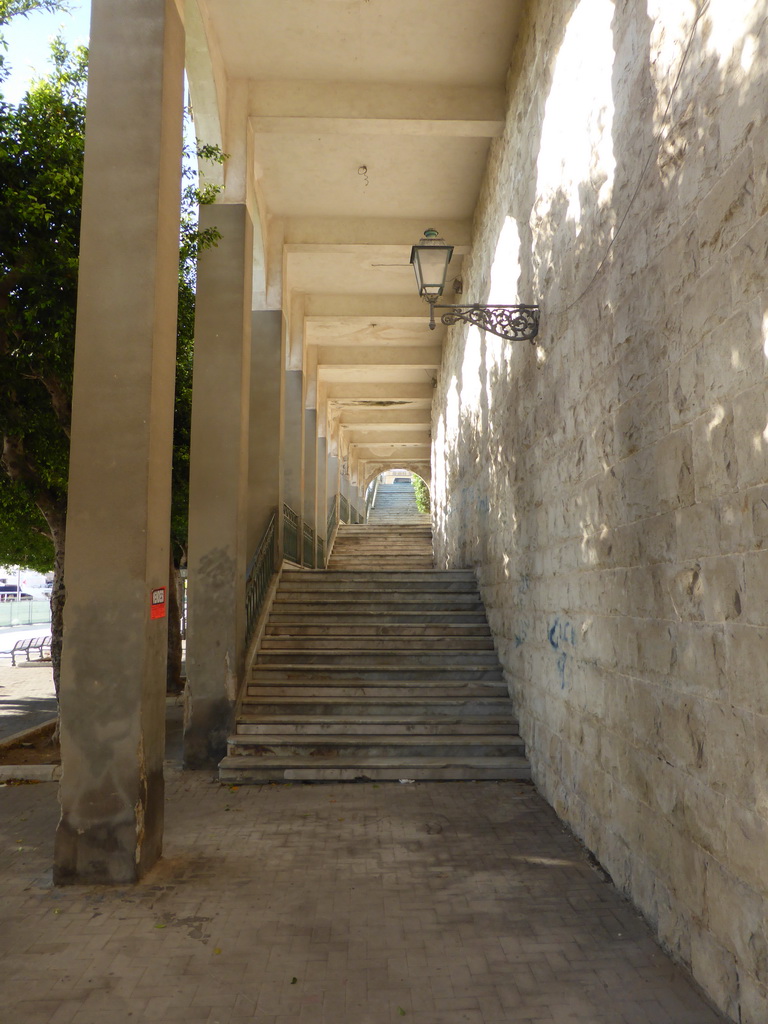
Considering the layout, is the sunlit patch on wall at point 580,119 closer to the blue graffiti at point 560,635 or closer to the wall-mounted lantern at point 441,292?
the wall-mounted lantern at point 441,292

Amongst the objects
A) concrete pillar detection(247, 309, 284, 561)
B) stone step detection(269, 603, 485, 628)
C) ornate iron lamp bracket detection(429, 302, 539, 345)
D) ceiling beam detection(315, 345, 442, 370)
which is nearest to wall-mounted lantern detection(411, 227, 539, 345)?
ornate iron lamp bracket detection(429, 302, 539, 345)

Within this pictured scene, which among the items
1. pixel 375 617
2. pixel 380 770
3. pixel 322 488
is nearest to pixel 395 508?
pixel 322 488

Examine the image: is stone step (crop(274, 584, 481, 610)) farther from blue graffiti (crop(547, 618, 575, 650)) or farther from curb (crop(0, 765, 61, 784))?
blue graffiti (crop(547, 618, 575, 650))

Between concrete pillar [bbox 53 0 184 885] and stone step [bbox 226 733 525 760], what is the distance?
7.70ft

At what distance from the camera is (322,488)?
19.1 m

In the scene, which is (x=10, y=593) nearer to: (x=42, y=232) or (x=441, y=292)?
(x=42, y=232)

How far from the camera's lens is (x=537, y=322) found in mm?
6305

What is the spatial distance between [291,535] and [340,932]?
Answer: 989 centimetres

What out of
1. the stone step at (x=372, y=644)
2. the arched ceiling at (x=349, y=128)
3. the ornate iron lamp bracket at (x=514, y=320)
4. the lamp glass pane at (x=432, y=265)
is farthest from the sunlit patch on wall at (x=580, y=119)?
the stone step at (x=372, y=644)

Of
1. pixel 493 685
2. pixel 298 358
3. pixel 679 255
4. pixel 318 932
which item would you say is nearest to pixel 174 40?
pixel 679 255

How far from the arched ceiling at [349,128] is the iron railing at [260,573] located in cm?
345

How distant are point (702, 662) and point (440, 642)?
5695 mm

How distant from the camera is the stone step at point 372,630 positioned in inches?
355

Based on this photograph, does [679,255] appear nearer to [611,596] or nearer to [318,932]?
[611,596]
